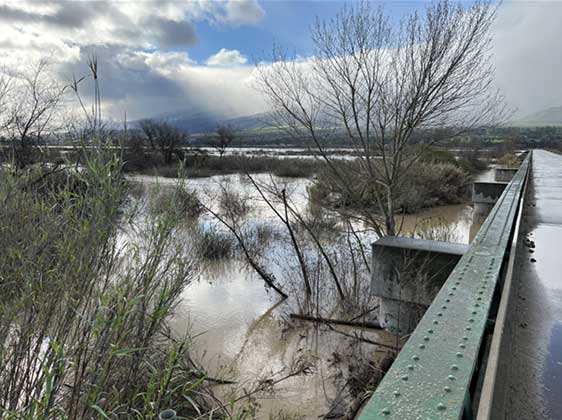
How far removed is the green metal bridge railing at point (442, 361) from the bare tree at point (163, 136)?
37.2 m

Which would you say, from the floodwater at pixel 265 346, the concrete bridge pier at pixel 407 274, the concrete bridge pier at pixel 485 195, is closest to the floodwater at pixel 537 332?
the concrete bridge pier at pixel 407 274

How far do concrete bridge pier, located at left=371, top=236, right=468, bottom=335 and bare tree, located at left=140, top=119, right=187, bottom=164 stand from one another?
34.2 metres

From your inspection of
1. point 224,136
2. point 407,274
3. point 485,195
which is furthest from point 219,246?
point 224,136

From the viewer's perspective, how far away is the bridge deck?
53.1 inches

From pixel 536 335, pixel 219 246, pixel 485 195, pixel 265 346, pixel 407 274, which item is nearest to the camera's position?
pixel 536 335

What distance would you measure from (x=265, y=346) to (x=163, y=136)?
40.2 meters

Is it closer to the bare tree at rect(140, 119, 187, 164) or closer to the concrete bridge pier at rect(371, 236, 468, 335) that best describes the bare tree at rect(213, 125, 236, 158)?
the bare tree at rect(140, 119, 187, 164)

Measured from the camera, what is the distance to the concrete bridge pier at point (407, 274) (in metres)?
4.77

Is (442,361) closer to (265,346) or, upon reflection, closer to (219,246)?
(265,346)

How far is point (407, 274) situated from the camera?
4.95m

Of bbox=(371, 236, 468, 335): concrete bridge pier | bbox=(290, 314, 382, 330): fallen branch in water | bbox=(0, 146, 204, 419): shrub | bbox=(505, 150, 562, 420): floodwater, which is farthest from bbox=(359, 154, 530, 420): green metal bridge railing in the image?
bbox=(290, 314, 382, 330): fallen branch in water

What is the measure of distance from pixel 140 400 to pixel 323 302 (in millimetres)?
5369

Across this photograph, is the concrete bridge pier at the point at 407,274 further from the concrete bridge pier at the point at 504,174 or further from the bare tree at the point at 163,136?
the bare tree at the point at 163,136

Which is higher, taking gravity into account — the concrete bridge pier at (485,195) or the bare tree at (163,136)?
the bare tree at (163,136)
